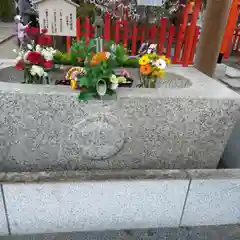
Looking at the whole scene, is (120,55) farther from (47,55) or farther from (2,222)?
(2,222)

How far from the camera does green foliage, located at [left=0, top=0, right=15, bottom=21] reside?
494 inches

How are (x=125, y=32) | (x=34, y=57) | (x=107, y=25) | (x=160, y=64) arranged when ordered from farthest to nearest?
(x=125, y=32) < (x=107, y=25) < (x=160, y=64) < (x=34, y=57)

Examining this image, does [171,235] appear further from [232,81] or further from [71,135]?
[232,81]

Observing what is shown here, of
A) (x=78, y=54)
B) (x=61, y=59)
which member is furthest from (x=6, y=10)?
(x=78, y=54)

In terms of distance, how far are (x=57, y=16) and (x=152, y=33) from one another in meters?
2.31

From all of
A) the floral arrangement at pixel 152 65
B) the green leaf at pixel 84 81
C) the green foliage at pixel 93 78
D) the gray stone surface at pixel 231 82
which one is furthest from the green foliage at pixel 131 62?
the gray stone surface at pixel 231 82

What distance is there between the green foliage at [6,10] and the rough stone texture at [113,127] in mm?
13405

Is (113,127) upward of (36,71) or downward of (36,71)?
downward

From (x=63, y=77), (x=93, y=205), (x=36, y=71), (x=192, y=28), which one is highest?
(x=192, y=28)

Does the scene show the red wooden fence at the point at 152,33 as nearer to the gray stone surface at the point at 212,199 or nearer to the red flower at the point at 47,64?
the red flower at the point at 47,64

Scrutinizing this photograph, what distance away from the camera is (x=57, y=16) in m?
3.34

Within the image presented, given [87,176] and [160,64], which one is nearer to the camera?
[87,176]

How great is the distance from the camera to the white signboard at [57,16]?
10.7ft

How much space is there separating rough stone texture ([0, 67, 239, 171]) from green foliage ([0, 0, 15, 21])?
13405 millimetres
